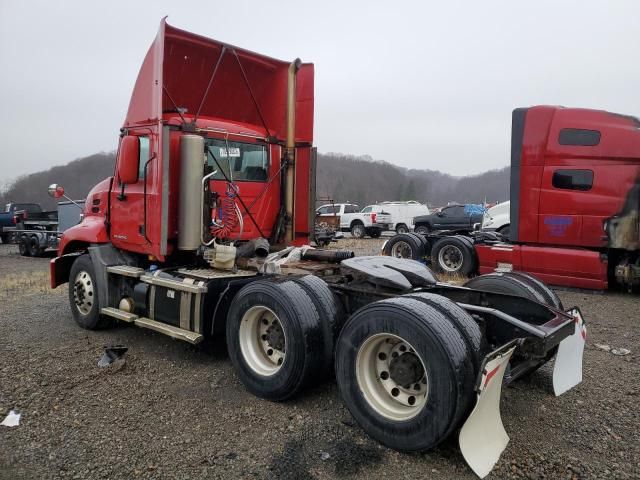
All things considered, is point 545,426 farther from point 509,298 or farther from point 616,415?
point 509,298

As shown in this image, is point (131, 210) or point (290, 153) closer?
point (131, 210)

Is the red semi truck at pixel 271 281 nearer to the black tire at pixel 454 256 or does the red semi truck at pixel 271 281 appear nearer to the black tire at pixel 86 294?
the black tire at pixel 86 294

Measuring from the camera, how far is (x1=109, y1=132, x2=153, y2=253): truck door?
18.1 ft

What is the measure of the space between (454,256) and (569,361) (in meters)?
7.26

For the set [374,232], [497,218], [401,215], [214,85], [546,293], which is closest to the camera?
[546,293]

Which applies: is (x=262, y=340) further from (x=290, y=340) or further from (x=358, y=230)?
(x=358, y=230)

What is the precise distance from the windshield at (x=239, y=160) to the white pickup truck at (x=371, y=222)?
21.1m

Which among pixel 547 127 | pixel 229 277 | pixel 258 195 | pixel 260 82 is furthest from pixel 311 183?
pixel 547 127

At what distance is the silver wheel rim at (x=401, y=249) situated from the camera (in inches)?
470

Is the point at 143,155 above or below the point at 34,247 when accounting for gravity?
above

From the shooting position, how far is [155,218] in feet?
17.3

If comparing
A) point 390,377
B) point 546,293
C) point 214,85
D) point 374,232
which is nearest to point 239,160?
point 214,85

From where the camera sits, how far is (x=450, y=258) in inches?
436

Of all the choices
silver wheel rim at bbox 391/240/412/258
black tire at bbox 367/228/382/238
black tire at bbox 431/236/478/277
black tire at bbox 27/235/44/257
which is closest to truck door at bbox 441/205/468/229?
black tire at bbox 367/228/382/238
